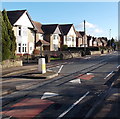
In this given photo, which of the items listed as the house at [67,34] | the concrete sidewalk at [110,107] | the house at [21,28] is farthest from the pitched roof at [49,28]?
the concrete sidewalk at [110,107]

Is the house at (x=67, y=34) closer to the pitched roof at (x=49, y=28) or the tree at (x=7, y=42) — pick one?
the pitched roof at (x=49, y=28)

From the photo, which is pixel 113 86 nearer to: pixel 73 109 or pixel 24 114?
pixel 73 109

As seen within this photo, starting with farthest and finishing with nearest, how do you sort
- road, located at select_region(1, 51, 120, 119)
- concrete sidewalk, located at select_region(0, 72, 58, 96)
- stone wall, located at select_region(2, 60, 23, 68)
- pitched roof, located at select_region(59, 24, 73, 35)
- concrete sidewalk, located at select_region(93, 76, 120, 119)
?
pitched roof, located at select_region(59, 24, 73, 35) < stone wall, located at select_region(2, 60, 23, 68) < concrete sidewalk, located at select_region(0, 72, 58, 96) < road, located at select_region(1, 51, 120, 119) < concrete sidewalk, located at select_region(93, 76, 120, 119)

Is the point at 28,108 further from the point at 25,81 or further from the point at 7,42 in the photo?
the point at 7,42

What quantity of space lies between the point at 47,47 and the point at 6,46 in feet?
106

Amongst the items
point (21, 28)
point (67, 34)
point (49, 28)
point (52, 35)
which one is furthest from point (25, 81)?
point (67, 34)

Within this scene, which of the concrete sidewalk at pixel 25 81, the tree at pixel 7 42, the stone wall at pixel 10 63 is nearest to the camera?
the concrete sidewalk at pixel 25 81

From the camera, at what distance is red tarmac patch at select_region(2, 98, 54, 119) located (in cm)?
779

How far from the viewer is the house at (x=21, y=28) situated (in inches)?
1517

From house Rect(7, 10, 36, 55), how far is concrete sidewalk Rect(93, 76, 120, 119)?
2991cm

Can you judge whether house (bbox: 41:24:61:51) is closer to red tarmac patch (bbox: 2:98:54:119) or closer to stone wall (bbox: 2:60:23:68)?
stone wall (bbox: 2:60:23:68)

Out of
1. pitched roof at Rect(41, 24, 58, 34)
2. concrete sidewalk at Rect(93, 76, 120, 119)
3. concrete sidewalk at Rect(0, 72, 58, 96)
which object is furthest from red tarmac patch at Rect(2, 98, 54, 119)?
pitched roof at Rect(41, 24, 58, 34)

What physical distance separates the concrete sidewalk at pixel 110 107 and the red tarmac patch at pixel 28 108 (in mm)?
2090

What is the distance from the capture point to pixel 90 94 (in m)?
10.7
